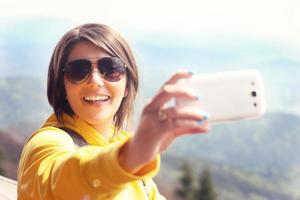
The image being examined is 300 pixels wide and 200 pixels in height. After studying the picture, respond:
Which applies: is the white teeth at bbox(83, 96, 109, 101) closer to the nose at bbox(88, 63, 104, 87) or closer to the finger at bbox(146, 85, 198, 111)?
the nose at bbox(88, 63, 104, 87)

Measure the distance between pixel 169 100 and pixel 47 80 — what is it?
489 mm

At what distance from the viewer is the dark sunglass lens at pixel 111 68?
0.94 m

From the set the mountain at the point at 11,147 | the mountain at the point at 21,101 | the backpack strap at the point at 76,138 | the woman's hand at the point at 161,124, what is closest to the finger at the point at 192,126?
the woman's hand at the point at 161,124

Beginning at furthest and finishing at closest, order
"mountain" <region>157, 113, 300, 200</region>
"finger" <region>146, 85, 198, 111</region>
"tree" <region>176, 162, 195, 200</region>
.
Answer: "mountain" <region>157, 113, 300, 200</region> → "tree" <region>176, 162, 195, 200</region> → "finger" <region>146, 85, 198, 111</region>

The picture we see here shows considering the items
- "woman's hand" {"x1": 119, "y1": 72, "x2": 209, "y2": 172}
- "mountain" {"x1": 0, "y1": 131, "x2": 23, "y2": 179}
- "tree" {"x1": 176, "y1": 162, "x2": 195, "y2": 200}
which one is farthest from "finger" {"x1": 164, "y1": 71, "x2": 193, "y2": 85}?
"mountain" {"x1": 0, "y1": 131, "x2": 23, "y2": 179}

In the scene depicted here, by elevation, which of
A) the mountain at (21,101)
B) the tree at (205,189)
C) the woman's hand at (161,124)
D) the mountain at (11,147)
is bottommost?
the mountain at (21,101)

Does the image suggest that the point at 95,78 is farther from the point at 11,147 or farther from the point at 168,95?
the point at 11,147

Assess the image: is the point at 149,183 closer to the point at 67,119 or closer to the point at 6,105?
the point at 67,119

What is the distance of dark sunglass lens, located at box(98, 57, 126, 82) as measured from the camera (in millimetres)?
943

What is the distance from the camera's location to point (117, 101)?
3.27 feet

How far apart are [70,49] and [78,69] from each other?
58mm

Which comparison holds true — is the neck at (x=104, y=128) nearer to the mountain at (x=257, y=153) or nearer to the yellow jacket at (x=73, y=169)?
the yellow jacket at (x=73, y=169)

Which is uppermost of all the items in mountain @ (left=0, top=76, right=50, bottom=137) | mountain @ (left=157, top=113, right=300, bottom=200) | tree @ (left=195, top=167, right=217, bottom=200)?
tree @ (left=195, top=167, right=217, bottom=200)

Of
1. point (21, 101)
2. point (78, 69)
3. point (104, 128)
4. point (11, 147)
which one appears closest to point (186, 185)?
point (11, 147)
